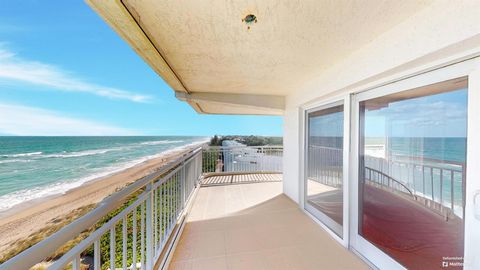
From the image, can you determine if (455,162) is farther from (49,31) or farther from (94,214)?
(49,31)

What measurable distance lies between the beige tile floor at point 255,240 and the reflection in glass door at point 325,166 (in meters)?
0.23

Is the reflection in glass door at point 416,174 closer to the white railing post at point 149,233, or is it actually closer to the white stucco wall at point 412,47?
the white stucco wall at point 412,47

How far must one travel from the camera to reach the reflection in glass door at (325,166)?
2387 millimetres

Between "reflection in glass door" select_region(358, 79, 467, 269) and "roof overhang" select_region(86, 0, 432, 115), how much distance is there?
68 cm

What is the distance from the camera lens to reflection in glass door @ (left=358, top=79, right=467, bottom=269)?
131 cm

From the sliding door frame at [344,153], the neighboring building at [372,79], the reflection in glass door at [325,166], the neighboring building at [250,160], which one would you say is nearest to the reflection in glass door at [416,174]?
the neighboring building at [372,79]

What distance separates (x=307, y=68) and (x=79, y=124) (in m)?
A: 37.8

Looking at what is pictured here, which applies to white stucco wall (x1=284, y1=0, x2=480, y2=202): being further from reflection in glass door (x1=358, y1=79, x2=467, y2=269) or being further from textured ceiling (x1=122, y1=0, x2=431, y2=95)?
reflection in glass door (x1=358, y1=79, x2=467, y2=269)

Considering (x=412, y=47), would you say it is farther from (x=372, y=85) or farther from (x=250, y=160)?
(x=250, y=160)

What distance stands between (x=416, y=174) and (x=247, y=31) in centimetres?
190

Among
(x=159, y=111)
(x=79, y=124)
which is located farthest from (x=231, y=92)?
(x=79, y=124)

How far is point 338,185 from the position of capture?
2.41 m

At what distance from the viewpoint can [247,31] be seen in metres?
1.47

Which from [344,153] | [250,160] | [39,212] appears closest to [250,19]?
[344,153]
